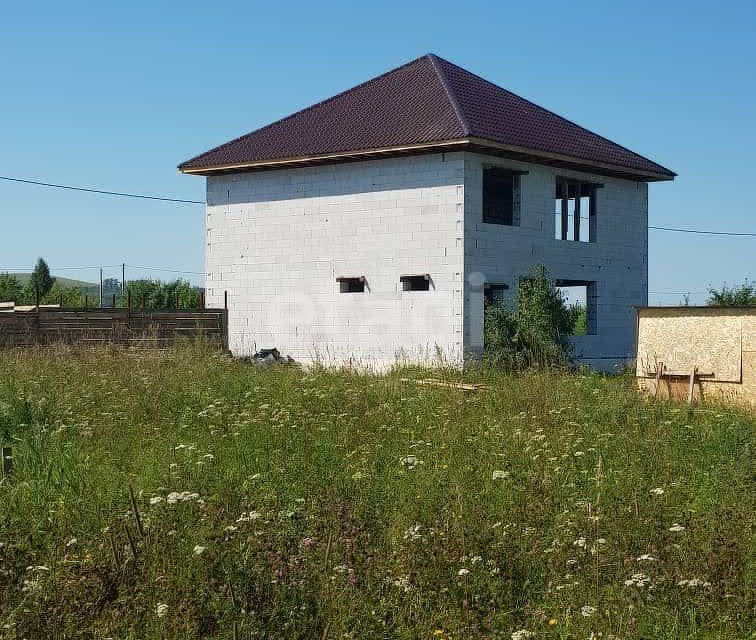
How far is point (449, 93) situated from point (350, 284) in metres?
5.46

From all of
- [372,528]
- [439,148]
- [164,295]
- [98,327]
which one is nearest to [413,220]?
[439,148]

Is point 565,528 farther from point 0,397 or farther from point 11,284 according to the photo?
point 11,284

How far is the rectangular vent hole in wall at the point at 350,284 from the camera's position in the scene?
23.1m

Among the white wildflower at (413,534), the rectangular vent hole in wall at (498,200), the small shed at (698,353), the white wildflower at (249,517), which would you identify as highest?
the rectangular vent hole in wall at (498,200)

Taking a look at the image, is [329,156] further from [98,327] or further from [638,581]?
[638,581]

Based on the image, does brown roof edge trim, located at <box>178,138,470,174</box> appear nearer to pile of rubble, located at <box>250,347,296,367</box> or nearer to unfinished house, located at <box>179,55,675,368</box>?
unfinished house, located at <box>179,55,675,368</box>

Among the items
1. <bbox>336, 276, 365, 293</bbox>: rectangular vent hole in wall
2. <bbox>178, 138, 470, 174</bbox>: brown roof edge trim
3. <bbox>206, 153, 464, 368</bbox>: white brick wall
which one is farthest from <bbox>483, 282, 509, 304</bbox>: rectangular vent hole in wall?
<bbox>178, 138, 470, 174</bbox>: brown roof edge trim

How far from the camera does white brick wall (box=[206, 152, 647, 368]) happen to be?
2134 centimetres

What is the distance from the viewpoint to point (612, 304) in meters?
25.2

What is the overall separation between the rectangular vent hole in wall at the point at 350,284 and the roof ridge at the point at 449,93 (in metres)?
4.68

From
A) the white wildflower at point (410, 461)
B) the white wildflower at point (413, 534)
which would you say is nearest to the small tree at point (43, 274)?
the white wildflower at point (410, 461)

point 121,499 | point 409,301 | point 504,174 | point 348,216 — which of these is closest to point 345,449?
point 121,499

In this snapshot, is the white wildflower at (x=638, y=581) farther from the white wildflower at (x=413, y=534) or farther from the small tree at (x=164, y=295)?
the small tree at (x=164, y=295)

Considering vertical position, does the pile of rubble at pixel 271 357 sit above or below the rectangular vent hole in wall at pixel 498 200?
below
